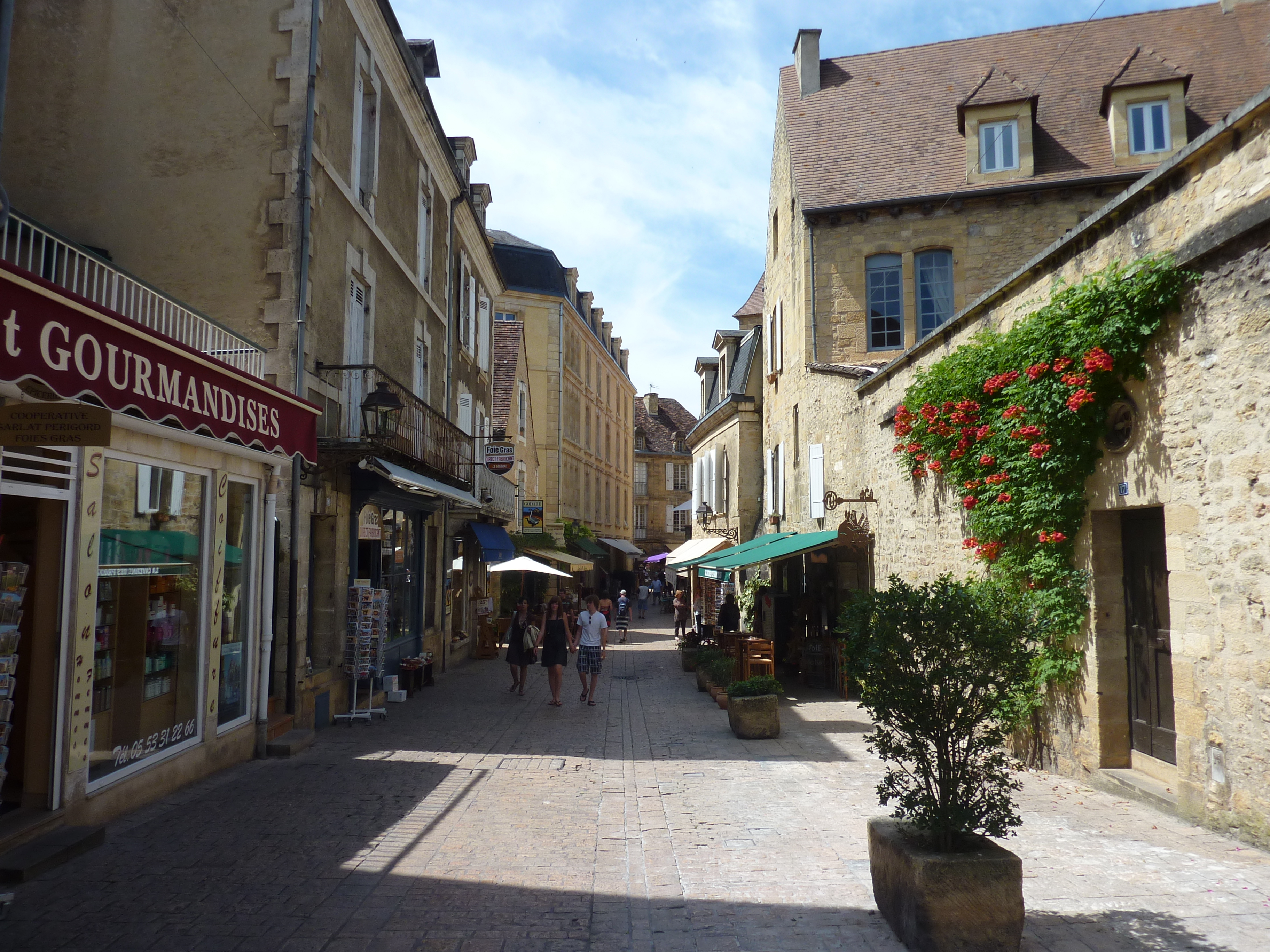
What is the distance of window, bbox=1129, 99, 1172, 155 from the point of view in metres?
15.2

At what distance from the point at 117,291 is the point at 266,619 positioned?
10.8 feet

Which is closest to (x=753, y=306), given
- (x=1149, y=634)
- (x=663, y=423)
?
(x=1149, y=634)

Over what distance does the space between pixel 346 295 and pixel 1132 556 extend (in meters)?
9.00

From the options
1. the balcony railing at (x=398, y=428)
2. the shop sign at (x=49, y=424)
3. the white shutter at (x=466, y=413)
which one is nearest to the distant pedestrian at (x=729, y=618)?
the balcony railing at (x=398, y=428)

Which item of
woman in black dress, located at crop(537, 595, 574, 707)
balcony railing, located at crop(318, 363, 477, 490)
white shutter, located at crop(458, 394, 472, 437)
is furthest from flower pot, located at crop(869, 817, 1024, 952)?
white shutter, located at crop(458, 394, 472, 437)

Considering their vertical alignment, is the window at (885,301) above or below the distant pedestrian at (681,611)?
above

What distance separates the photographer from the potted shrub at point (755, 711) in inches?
376

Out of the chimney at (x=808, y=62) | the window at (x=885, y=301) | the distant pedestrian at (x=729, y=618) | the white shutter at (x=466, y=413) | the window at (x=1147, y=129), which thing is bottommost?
the distant pedestrian at (x=729, y=618)

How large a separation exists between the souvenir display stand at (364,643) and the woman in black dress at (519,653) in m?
2.48

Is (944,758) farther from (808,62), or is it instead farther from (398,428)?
(808,62)

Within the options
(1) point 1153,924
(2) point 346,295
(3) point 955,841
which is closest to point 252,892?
(3) point 955,841

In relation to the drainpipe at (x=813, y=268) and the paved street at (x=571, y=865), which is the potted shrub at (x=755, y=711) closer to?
the paved street at (x=571, y=865)

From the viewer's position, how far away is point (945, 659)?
4293 mm

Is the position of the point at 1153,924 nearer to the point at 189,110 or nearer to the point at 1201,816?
the point at 1201,816
